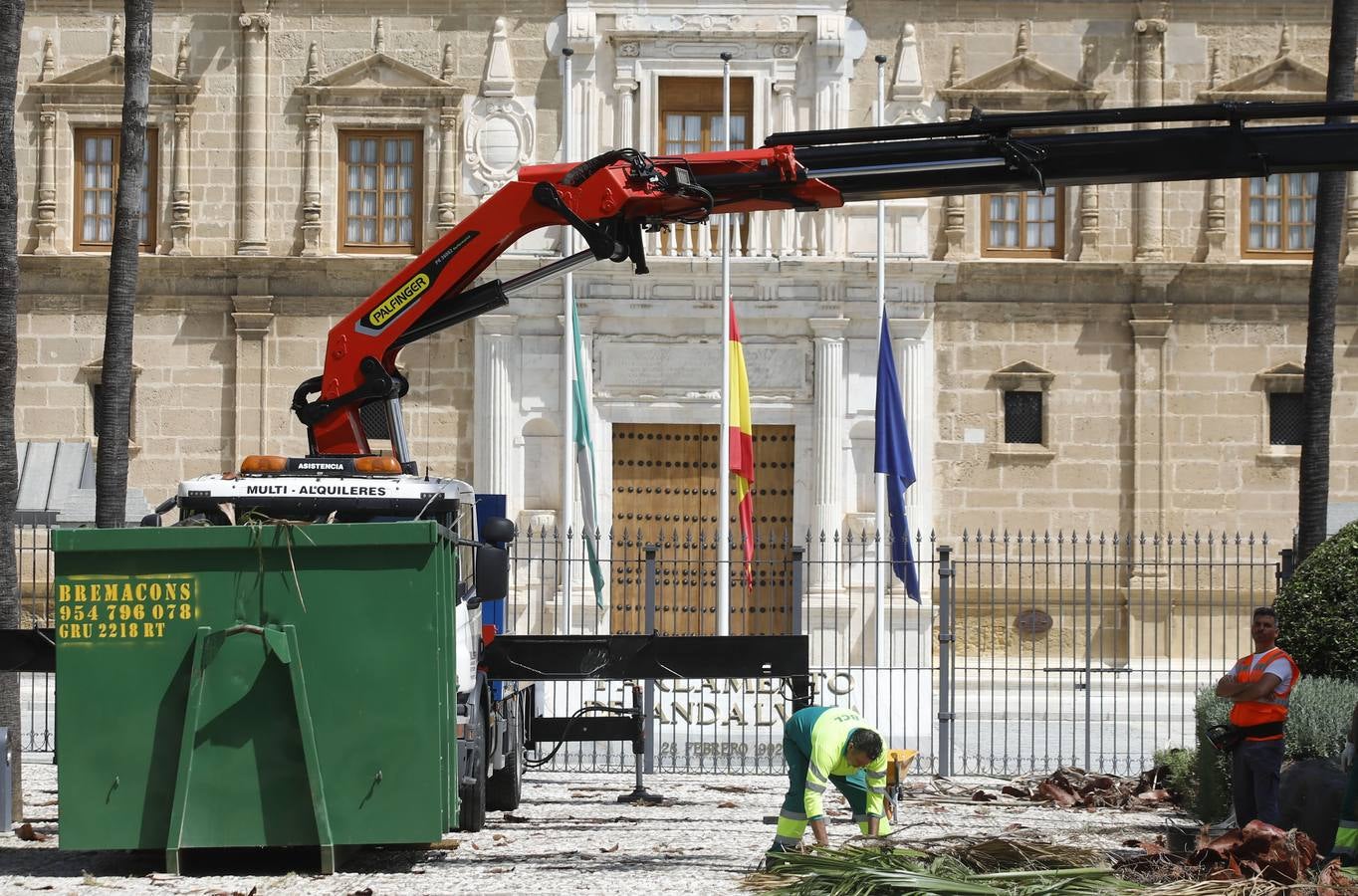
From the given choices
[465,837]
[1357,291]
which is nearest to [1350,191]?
[1357,291]

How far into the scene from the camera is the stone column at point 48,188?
86.0 feet

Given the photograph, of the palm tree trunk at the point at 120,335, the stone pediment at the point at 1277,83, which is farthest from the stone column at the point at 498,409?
the stone pediment at the point at 1277,83

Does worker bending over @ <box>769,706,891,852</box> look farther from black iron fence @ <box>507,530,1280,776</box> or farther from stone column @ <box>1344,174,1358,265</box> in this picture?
stone column @ <box>1344,174,1358,265</box>

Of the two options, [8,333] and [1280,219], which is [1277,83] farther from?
[8,333]

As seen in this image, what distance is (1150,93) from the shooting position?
2608cm

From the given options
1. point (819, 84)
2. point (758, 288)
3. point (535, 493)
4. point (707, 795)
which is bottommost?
point (707, 795)

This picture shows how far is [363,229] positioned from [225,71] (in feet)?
9.31

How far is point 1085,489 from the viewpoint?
85.2ft

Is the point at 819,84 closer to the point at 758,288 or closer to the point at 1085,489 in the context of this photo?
the point at 758,288

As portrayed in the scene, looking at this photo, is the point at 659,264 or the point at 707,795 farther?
the point at 659,264

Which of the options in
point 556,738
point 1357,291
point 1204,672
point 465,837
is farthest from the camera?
point 1357,291

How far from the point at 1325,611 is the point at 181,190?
17.6 metres

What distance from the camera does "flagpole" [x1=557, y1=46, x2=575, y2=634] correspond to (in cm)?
2378

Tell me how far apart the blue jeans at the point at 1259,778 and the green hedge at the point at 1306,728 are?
2.26ft
